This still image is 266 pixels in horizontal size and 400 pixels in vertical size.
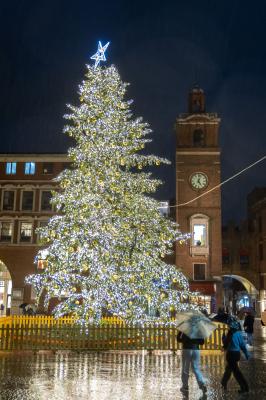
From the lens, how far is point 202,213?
5209 centimetres

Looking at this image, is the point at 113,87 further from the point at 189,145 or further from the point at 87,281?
the point at 189,145

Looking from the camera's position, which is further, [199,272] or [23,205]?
[23,205]

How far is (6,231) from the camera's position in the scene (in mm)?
53594

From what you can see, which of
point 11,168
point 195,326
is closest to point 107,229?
point 195,326

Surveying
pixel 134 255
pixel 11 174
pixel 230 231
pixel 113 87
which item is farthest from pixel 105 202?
pixel 230 231

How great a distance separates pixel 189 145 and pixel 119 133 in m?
30.0

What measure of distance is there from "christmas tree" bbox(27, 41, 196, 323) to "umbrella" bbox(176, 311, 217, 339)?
1004cm

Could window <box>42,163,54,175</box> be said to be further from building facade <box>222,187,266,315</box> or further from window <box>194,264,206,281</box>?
building facade <box>222,187,266,315</box>

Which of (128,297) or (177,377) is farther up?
(128,297)

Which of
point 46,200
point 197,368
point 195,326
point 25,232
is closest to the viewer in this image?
point 197,368

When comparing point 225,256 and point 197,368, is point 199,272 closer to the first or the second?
point 225,256

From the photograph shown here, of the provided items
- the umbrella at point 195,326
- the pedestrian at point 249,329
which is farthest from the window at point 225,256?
the umbrella at point 195,326

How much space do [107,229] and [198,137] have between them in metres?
33.4

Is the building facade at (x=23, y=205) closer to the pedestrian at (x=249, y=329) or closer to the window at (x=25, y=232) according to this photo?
the window at (x=25, y=232)
